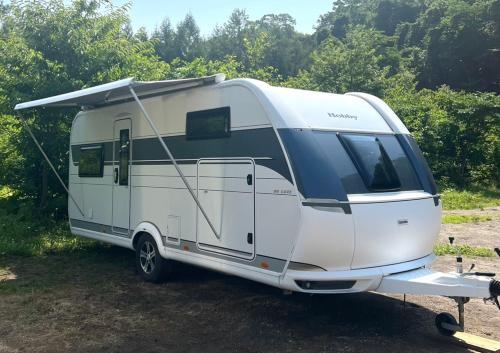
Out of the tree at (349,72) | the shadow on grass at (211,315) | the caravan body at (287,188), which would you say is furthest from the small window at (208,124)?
the tree at (349,72)

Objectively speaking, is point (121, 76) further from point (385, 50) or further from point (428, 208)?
point (385, 50)

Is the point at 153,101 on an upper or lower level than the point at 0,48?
lower

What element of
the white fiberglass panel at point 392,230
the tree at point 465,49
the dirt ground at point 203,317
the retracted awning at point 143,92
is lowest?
the dirt ground at point 203,317

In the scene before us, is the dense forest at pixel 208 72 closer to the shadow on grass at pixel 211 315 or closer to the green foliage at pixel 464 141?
the green foliage at pixel 464 141

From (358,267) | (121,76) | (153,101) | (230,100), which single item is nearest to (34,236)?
(121,76)

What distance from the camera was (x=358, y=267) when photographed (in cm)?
484

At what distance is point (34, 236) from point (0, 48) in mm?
4324

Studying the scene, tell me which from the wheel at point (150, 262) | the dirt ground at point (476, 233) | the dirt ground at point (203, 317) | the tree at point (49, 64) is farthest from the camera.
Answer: the tree at point (49, 64)

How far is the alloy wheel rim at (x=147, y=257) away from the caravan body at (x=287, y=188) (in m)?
0.25

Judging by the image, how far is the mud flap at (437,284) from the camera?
438cm

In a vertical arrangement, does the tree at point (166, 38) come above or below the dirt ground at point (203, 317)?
above

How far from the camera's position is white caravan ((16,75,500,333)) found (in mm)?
4762

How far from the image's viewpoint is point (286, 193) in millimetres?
4961

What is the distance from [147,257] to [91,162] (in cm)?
245
